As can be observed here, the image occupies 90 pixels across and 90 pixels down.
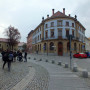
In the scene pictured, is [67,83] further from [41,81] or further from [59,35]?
[59,35]

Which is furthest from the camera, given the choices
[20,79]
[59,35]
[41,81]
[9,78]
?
[59,35]

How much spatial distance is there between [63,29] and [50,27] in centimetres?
482

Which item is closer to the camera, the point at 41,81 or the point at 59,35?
the point at 41,81

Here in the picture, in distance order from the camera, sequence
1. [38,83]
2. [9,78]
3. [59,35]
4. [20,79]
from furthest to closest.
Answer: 1. [59,35]
2. [9,78]
3. [20,79]
4. [38,83]

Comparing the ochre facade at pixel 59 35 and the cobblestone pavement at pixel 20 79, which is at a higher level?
the ochre facade at pixel 59 35

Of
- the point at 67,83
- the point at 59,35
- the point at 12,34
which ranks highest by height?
the point at 12,34

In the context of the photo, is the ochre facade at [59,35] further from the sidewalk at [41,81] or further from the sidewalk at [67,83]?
the sidewalk at [67,83]

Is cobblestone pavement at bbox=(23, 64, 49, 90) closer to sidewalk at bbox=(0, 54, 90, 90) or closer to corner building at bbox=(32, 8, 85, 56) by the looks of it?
sidewalk at bbox=(0, 54, 90, 90)

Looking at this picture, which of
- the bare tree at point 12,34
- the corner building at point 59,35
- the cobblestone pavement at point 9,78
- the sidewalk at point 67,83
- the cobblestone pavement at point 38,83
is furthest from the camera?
the bare tree at point 12,34

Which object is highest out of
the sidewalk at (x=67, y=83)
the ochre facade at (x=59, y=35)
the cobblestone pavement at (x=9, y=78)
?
the ochre facade at (x=59, y=35)

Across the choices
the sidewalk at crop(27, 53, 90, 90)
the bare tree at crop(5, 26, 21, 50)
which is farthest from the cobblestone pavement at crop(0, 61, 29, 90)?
the bare tree at crop(5, 26, 21, 50)

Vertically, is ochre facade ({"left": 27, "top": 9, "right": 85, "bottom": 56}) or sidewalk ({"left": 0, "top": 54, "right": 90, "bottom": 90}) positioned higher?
ochre facade ({"left": 27, "top": 9, "right": 85, "bottom": 56})

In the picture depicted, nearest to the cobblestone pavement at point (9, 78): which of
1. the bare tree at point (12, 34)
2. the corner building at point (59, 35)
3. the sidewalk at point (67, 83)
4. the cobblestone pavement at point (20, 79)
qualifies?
the cobblestone pavement at point (20, 79)

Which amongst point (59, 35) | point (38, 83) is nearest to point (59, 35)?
point (59, 35)
